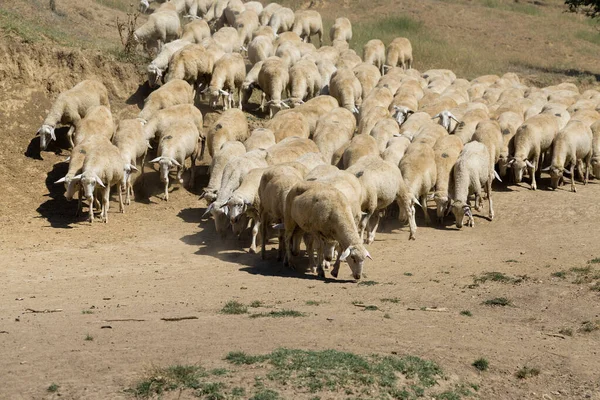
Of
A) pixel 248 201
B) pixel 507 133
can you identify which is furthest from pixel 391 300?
pixel 507 133

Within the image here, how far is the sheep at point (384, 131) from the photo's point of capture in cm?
2110

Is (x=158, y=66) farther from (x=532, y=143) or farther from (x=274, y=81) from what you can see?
(x=532, y=143)

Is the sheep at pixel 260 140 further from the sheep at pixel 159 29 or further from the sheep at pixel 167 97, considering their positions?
the sheep at pixel 159 29

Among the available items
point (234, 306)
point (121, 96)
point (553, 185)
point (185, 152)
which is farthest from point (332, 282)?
point (121, 96)

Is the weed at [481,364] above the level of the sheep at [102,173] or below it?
below

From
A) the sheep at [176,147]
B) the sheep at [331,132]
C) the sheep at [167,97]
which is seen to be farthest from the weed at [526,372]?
Result: the sheep at [167,97]

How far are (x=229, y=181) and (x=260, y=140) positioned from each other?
2.53 metres

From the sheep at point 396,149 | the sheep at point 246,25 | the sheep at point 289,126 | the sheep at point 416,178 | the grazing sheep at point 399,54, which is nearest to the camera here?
the sheep at point 416,178

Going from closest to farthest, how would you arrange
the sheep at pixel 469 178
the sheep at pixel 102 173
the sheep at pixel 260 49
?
1. the sheep at pixel 102 173
2. the sheep at pixel 469 178
3. the sheep at pixel 260 49

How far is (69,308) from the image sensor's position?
1228cm

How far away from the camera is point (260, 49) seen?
28922mm

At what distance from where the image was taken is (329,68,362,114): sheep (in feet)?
84.0

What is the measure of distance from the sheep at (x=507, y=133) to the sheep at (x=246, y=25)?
41.7ft

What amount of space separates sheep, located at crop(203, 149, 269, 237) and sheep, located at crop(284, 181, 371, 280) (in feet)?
9.41
